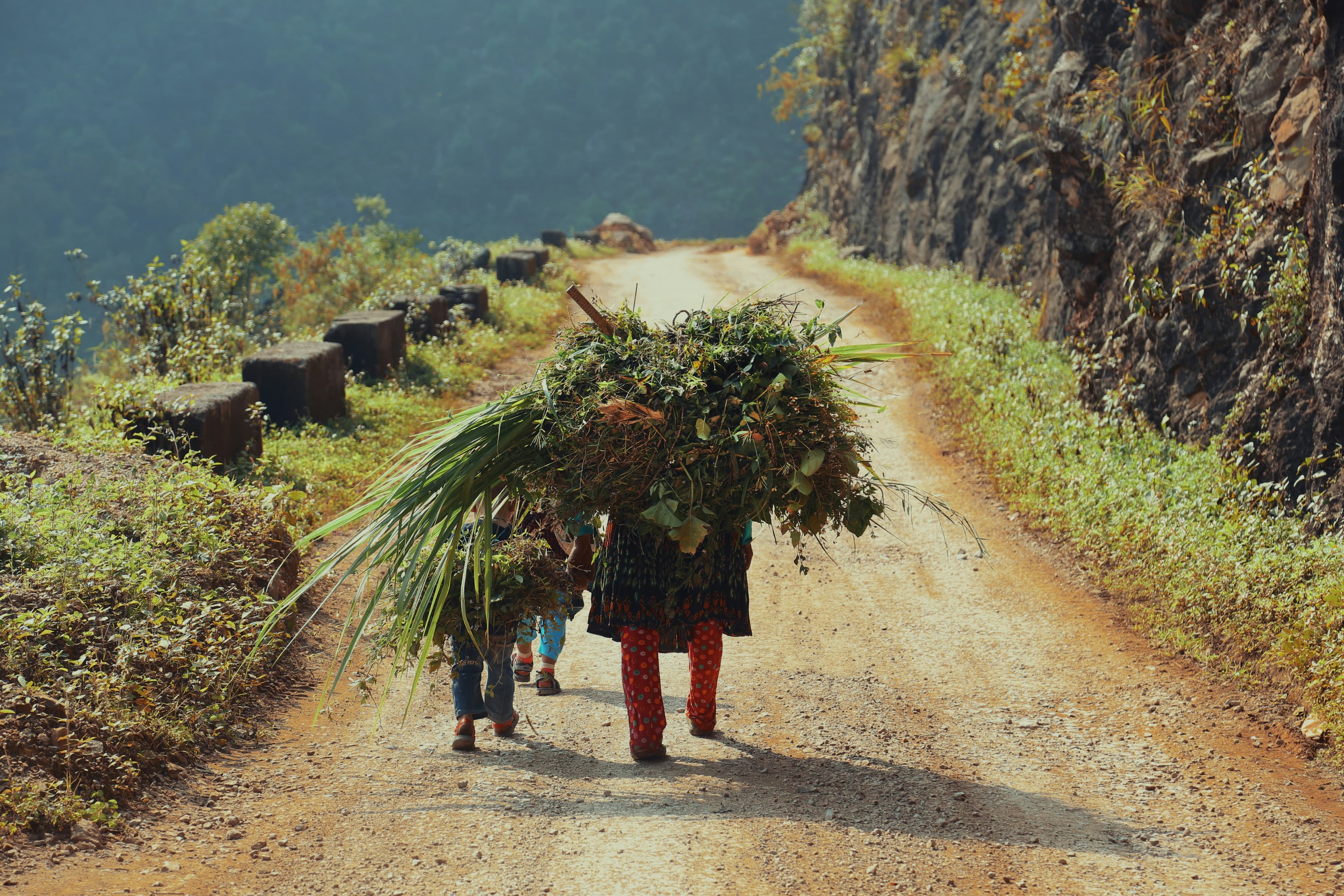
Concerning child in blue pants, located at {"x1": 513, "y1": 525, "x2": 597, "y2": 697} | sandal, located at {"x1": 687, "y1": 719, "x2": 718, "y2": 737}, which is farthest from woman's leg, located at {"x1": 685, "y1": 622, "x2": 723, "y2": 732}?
child in blue pants, located at {"x1": 513, "y1": 525, "x2": 597, "y2": 697}

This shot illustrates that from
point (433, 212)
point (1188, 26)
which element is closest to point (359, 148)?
point (433, 212)

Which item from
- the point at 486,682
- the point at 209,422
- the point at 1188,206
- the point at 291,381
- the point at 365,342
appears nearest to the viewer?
the point at 486,682

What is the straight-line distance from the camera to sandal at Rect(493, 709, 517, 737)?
4.05 metres

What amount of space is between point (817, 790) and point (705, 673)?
0.64 meters

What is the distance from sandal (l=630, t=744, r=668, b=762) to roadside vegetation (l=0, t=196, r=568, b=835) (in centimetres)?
169

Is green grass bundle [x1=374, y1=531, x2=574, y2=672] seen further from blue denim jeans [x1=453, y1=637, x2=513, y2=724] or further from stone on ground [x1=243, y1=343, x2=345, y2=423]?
stone on ground [x1=243, y1=343, x2=345, y2=423]

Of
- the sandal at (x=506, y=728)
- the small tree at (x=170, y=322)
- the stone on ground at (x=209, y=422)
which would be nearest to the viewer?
the sandal at (x=506, y=728)

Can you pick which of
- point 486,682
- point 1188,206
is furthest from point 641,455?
point 1188,206

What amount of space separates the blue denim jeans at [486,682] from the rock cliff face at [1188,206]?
421cm

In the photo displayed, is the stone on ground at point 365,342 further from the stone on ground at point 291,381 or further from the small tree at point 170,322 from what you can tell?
the stone on ground at point 291,381

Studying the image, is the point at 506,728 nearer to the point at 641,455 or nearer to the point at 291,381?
the point at 641,455

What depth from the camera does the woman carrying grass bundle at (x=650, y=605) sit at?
3.75 meters

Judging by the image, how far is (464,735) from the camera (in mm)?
3918

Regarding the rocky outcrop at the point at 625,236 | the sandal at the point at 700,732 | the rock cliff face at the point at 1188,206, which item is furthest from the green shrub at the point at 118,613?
the rocky outcrop at the point at 625,236
